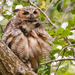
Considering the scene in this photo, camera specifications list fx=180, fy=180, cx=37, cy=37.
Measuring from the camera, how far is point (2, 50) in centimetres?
213

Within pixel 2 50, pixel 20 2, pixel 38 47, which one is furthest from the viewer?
pixel 20 2

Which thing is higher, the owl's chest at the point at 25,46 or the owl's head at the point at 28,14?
the owl's head at the point at 28,14

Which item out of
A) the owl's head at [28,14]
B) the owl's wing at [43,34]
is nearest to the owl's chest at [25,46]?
the owl's wing at [43,34]

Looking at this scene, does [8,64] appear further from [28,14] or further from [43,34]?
[28,14]

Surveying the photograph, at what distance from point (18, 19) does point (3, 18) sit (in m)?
0.61

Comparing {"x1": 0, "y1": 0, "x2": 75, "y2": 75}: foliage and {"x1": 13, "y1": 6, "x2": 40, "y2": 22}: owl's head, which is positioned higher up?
{"x1": 13, "y1": 6, "x2": 40, "y2": 22}: owl's head

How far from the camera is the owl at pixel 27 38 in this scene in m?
2.63

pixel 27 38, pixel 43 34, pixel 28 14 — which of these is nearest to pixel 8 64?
pixel 27 38

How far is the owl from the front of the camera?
263 cm

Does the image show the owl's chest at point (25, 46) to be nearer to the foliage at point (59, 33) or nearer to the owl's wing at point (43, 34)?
the owl's wing at point (43, 34)

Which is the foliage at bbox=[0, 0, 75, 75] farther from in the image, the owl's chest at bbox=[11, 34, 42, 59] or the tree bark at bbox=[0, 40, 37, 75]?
the tree bark at bbox=[0, 40, 37, 75]

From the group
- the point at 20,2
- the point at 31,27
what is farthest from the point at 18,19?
the point at 20,2

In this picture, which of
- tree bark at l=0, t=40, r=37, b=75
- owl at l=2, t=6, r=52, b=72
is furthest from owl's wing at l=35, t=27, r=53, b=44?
tree bark at l=0, t=40, r=37, b=75

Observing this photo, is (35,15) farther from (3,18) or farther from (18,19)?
(3,18)
